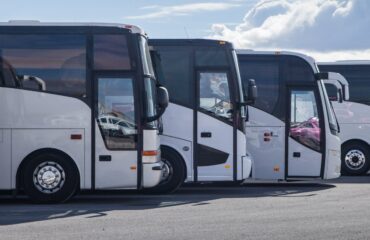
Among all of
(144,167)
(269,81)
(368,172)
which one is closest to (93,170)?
(144,167)

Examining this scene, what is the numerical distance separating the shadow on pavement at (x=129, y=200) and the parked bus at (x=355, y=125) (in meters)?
3.47

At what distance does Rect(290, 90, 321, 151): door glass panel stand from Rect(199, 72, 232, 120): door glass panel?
7.81 feet

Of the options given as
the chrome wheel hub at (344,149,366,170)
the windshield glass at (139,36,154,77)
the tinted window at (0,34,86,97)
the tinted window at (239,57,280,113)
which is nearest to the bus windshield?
the windshield glass at (139,36,154,77)

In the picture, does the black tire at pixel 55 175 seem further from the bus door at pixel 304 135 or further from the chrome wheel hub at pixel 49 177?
the bus door at pixel 304 135

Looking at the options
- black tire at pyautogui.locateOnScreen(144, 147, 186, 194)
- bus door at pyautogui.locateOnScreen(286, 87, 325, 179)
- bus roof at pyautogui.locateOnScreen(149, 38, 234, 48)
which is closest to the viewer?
black tire at pyautogui.locateOnScreen(144, 147, 186, 194)

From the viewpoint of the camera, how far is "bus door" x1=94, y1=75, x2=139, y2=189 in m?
14.7

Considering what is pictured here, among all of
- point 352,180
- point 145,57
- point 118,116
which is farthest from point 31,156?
point 352,180

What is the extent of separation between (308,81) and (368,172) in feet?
21.0

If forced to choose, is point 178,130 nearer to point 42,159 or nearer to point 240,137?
point 240,137

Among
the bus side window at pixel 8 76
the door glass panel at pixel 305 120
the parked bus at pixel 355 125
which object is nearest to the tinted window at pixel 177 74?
the door glass panel at pixel 305 120

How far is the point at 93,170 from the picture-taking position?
48.2 feet

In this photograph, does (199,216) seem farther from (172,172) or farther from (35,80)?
(172,172)

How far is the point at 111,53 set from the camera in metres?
14.9

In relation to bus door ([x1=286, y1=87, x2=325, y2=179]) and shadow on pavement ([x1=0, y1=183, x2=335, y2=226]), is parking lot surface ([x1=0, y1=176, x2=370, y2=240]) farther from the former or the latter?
bus door ([x1=286, y1=87, x2=325, y2=179])
